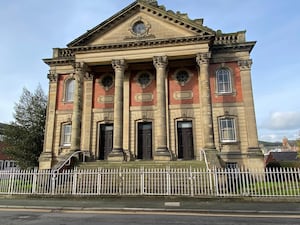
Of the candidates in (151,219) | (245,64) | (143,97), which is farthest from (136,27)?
(151,219)

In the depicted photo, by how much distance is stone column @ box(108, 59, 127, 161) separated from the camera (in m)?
17.6

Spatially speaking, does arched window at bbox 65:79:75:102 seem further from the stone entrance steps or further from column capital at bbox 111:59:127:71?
the stone entrance steps

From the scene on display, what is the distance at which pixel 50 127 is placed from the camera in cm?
2220

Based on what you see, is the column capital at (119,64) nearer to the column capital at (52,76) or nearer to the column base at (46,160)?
the column capital at (52,76)

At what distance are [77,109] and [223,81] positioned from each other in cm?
1218

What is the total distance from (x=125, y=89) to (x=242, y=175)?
1300cm

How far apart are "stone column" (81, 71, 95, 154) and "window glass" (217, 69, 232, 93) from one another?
11201 millimetres

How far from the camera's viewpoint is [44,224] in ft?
22.6

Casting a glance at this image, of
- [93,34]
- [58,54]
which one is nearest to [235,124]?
[93,34]

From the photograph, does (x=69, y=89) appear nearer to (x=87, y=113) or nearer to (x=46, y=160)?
(x=87, y=113)

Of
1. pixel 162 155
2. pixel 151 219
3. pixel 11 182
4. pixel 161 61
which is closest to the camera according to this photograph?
pixel 151 219

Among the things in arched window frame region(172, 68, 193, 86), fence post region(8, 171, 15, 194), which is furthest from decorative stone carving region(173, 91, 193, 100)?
fence post region(8, 171, 15, 194)

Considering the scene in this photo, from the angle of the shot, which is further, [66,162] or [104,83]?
[104,83]

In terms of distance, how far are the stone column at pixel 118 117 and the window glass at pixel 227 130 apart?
7.98 m
